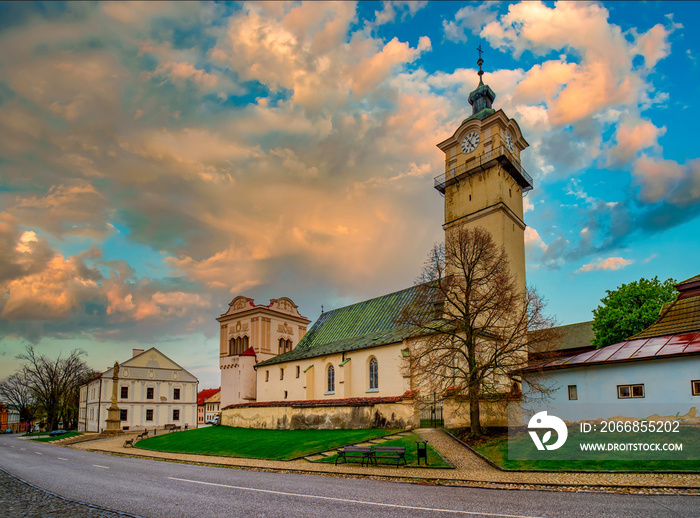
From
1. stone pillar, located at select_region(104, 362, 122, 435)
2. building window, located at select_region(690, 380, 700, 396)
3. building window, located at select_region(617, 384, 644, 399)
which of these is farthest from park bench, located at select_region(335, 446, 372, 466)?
stone pillar, located at select_region(104, 362, 122, 435)

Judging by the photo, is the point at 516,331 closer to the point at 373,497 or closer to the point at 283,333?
the point at 373,497

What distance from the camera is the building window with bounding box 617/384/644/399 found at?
21.4m

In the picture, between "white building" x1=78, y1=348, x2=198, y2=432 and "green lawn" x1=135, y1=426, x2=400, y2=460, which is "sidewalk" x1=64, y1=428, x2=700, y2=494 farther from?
"white building" x1=78, y1=348, x2=198, y2=432

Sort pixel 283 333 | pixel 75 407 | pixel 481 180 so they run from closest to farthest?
pixel 481 180 < pixel 283 333 < pixel 75 407

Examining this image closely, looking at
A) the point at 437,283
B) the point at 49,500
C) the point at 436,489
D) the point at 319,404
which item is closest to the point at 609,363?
the point at 437,283

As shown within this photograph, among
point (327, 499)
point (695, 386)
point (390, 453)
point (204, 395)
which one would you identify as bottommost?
point (204, 395)

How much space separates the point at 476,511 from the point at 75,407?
88.7 meters

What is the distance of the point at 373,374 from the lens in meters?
35.9

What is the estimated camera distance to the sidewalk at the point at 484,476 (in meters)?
13.2

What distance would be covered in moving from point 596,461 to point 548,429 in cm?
653

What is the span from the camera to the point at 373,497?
12.3 m

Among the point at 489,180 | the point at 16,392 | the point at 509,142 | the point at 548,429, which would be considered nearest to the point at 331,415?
the point at 548,429

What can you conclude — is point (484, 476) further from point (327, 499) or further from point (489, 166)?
point (489, 166)

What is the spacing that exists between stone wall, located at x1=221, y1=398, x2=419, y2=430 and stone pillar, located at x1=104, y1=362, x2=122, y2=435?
1822 centimetres
